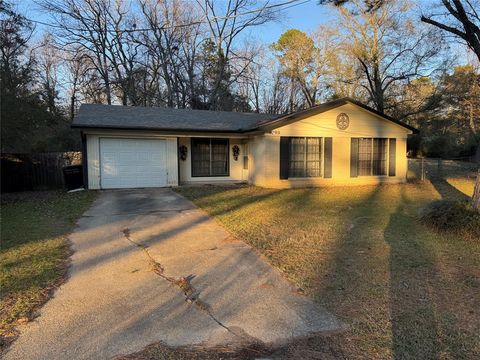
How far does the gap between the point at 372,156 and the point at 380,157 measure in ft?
1.43

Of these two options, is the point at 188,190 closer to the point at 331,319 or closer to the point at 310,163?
the point at 310,163

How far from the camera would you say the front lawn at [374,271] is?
9.88 feet

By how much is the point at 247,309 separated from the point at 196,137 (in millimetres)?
12449

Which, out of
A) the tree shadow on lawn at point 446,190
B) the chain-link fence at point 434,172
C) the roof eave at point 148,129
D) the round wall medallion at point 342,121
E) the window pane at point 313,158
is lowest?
the tree shadow on lawn at point 446,190

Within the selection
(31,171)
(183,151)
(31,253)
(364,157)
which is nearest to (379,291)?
(31,253)

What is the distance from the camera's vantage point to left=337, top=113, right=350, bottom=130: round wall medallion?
1530 cm

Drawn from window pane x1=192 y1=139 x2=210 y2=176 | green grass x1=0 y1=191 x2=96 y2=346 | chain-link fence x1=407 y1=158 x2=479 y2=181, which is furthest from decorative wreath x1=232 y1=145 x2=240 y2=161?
chain-link fence x1=407 y1=158 x2=479 y2=181

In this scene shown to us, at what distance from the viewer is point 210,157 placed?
16219 millimetres

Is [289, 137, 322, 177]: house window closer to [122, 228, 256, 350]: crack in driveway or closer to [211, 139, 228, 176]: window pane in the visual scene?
[211, 139, 228, 176]: window pane

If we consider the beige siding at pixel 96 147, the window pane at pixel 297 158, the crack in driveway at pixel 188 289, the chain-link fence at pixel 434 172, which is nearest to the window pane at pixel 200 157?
the beige siding at pixel 96 147

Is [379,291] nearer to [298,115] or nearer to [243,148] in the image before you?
[298,115]

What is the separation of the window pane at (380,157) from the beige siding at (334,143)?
0.27m

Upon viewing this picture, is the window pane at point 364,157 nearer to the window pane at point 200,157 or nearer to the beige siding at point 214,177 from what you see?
the beige siding at point 214,177

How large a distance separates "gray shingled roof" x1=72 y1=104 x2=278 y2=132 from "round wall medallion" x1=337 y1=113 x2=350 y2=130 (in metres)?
3.53
